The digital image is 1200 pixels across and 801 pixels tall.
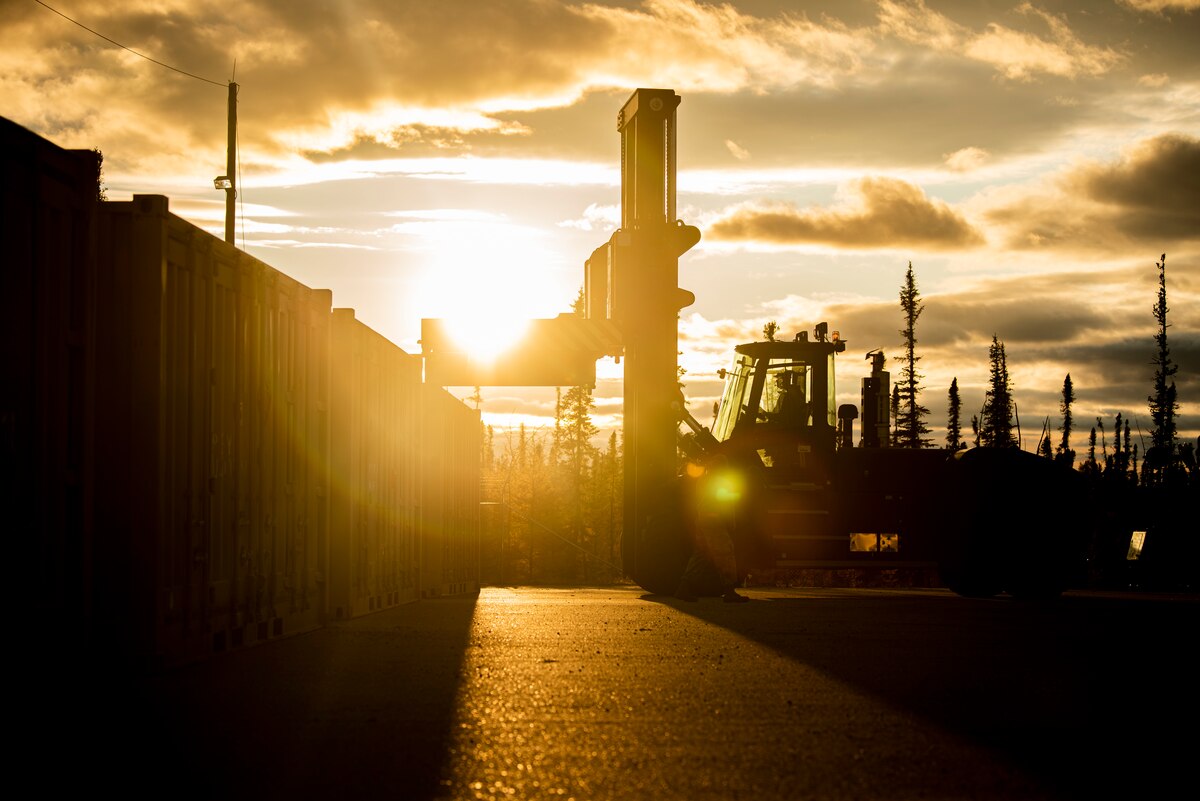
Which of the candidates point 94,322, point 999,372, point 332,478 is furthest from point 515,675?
point 999,372

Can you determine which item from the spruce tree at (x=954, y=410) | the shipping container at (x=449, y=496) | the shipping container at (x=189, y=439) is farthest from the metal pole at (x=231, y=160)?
the spruce tree at (x=954, y=410)

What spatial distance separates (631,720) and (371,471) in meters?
9.65

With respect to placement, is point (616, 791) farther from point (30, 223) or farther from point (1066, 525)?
point (1066, 525)

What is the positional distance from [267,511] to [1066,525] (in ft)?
A: 42.9

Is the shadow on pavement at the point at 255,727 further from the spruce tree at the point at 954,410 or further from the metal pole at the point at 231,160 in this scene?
the spruce tree at the point at 954,410

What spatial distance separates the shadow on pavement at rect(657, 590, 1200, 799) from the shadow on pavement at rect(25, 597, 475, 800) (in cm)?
261

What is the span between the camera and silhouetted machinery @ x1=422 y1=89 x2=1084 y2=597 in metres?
20.4

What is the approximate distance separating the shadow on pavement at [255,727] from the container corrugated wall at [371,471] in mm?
4008

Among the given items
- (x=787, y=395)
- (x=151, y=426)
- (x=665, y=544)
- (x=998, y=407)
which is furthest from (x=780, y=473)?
(x=998, y=407)

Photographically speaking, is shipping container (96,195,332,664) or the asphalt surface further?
shipping container (96,195,332,664)

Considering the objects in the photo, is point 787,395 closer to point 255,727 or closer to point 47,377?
point 47,377

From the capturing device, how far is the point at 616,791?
204 inches

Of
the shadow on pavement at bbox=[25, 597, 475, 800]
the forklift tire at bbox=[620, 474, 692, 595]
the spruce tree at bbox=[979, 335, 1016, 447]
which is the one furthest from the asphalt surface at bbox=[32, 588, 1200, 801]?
the spruce tree at bbox=[979, 335, 1016, 447]

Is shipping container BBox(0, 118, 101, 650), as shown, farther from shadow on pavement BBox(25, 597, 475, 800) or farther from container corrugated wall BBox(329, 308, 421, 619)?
container corrugated wall BBox(329, 308, 421, 619)
